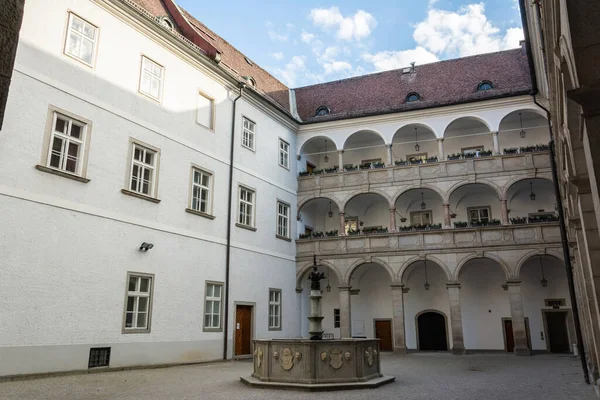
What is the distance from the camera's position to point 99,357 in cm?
1356

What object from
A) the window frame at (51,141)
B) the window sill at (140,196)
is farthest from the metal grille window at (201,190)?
the window frame at (51,141)

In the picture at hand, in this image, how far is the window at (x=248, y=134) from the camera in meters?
21.4

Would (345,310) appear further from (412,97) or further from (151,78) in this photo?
(151,78)

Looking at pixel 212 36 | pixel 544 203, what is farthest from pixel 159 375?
pixel 544 203

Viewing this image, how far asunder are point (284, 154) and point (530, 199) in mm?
11637

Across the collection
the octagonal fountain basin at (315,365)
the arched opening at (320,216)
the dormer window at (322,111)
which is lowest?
the octagonal fountain basin at (315,365)

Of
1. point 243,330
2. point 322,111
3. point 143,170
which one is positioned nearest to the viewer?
point 143,170

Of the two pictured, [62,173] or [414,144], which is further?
[414,144]

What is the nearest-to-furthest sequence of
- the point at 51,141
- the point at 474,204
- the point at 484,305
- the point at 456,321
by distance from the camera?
the point at 51,141
the point at 456,321
the point at 484,305
the point at 474,204

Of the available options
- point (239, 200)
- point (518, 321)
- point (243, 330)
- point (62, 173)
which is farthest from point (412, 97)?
point (62, 173)

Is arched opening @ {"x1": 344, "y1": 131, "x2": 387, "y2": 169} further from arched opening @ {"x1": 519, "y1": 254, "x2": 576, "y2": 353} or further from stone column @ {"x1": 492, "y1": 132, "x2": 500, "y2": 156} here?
arched opening @ {"x1": 519, "y1": 254, "x2": 576, "y2": 353}

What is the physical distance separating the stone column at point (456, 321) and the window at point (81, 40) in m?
16.2

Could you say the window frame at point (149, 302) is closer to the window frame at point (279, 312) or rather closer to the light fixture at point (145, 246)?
the light fixture at point (145, 246)

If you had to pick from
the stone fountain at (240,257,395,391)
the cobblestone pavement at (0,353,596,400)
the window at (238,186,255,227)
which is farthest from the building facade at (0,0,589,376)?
the stone fountain at (240,257,395,391)
